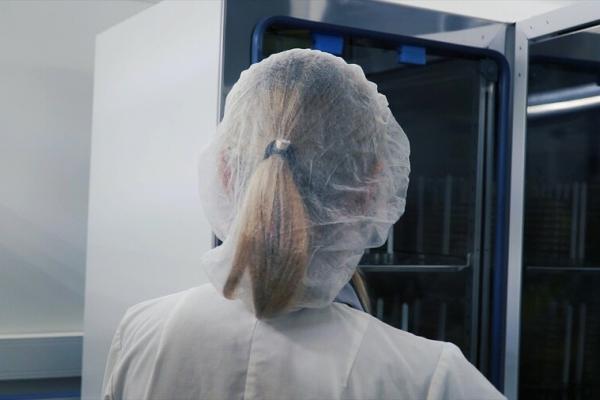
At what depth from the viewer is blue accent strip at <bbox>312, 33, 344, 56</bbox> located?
4.83 ft

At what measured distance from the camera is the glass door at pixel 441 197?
1.66 m

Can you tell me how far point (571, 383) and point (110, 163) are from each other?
127cm

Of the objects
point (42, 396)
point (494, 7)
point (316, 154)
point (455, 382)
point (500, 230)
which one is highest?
point (494, 7)

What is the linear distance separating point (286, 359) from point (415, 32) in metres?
1.05

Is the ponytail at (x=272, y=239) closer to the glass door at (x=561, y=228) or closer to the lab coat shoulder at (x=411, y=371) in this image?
the lab coat shoulder at (x=411, y=371)

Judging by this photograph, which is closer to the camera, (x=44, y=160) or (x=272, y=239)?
(x=272, y=239)

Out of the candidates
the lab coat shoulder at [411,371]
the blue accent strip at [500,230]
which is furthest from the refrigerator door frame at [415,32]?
the lab coat shoulder at [411,371]

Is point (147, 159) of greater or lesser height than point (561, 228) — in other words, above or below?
above

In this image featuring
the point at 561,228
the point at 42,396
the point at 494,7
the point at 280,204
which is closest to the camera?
the point at 280,204

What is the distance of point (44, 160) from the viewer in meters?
2.13

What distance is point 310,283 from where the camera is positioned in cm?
73

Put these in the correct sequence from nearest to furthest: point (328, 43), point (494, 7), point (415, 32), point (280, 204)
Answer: point (280, 204)
point (328, 43)
point (415, 32)
point (494, 7)

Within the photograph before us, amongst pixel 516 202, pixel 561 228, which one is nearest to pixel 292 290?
pixel 516 202

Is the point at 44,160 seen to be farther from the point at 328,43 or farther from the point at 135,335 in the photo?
the point at 135,335
